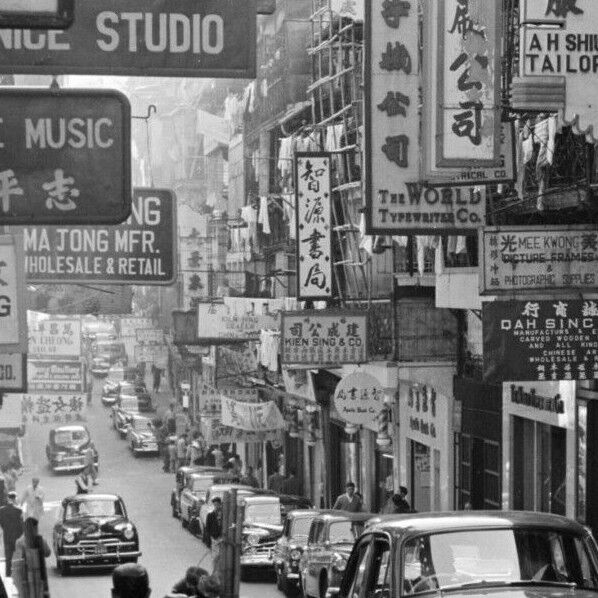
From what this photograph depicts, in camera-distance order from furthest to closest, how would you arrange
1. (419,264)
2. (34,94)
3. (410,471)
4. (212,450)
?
(212,450) < (410,471) < (419,264) < (34,94)

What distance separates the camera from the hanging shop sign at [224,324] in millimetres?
47781

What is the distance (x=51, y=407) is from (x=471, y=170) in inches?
A: 887

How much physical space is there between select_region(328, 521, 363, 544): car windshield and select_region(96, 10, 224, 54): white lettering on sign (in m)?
15.6

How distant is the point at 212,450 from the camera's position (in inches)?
2420

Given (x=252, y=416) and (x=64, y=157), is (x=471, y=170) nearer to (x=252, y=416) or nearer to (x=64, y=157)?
(x=64, y=157)

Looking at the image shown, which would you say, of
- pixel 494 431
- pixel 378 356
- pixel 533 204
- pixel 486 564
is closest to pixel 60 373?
pixel 378 356

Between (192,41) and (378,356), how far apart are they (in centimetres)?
2522

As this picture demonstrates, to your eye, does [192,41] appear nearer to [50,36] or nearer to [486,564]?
[50,36]

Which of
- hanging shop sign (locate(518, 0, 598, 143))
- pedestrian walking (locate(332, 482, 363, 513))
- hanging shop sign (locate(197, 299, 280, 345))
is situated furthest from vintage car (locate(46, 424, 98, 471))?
hanging shop sign (locate(518, 0, 598, 143))

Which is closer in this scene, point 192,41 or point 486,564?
point 192,41

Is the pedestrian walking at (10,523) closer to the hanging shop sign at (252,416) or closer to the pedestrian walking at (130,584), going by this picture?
the hanging shop sign at (252,416)

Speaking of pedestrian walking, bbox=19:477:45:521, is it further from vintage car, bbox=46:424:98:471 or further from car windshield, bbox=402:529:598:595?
vintage car, bbox=46:424:98:471

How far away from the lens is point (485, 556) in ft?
34.8

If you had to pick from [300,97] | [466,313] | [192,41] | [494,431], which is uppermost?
[300,97]
